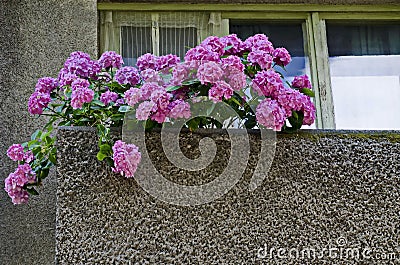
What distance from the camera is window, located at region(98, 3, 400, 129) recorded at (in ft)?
13.6

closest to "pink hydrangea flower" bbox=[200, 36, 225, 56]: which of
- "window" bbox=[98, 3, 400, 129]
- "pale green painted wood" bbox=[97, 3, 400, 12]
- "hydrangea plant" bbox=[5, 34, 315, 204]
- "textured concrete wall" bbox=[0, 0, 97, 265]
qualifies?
"hydrangea plant" bbox=[5, 34, 315, 204]

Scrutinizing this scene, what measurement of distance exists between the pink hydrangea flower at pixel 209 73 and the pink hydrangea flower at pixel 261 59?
211mm

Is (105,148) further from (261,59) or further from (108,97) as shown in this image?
(261,59)

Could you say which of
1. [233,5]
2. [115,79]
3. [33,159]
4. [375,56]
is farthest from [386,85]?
[33,159]

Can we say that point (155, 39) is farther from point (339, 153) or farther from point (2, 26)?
point (339, 153)

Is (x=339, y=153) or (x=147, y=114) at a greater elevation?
(x=147, y=114)

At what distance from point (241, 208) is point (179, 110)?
1.52ft

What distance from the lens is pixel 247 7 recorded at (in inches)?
167

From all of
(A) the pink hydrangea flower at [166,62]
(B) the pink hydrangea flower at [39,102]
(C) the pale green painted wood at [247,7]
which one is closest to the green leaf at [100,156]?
(B) the pink hydrangea flower at [39,102]

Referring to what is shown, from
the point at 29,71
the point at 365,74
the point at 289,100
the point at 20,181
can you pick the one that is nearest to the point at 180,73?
the point at 289,100

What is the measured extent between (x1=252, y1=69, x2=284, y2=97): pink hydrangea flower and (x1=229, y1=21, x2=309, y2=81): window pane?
78.1 inches

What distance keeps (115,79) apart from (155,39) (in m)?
1.69

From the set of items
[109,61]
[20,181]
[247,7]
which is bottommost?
[20,181]

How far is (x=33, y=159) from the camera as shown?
249cm
